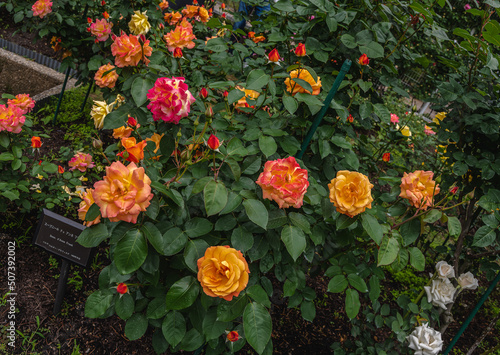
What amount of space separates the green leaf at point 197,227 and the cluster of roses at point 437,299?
1089 millimetres

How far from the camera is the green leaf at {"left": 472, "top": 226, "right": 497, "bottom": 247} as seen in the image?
1.24 m

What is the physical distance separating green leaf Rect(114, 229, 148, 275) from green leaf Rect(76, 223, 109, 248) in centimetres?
10

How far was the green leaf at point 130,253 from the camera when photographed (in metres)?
0.77

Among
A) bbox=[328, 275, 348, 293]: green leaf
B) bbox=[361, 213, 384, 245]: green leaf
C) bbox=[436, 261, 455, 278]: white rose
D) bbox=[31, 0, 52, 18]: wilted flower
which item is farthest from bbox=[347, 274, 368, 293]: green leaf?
bbox=[31, 0, 52, 18]: wilted flower

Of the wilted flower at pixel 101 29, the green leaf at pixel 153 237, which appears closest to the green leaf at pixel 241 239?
the green leaf at pixel 153 237

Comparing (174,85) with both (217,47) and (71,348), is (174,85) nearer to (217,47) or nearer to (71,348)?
(217,47)

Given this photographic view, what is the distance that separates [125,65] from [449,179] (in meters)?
1.64

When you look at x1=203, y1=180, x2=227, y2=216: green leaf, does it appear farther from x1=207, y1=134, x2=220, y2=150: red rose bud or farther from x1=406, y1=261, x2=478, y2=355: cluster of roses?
x1=406, y1=261, x2=478, y2=355: cluster of roses

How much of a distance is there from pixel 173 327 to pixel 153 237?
0.36m

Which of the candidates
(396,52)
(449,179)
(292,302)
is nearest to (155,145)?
(292,302)

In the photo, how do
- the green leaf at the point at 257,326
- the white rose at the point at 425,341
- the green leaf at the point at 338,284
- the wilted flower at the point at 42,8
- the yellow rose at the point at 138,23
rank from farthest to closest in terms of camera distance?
the wilted flower at the point at 42,8 → the yellow rose at the point at 138,23 → the white rose at the point at 425,341 → the green leaf at the point at 338,284 → the green leaf at the point at 257,326

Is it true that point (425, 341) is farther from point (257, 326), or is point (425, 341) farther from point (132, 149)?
point (132, 149)

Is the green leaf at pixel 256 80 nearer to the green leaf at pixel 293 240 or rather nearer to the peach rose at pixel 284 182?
the peach rose at pixel 284 182

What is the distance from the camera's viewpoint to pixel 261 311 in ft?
2.89
